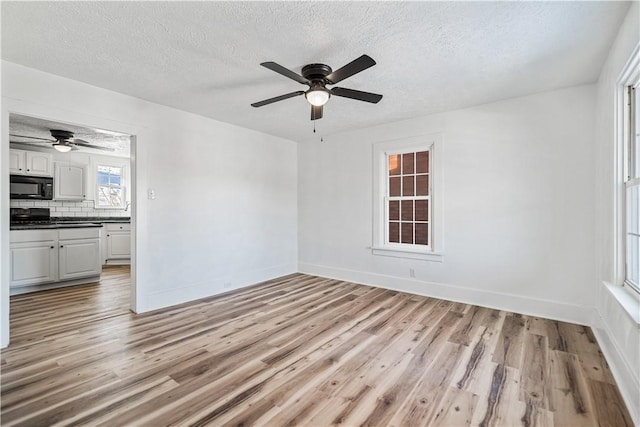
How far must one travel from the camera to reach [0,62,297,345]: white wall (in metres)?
2.84

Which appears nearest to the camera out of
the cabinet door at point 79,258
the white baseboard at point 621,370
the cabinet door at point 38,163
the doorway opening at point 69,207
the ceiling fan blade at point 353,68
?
the white baseboard at point 621,370

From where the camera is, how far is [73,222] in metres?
5.95

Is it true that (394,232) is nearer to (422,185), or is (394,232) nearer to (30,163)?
(422,185)

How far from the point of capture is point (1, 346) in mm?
2561

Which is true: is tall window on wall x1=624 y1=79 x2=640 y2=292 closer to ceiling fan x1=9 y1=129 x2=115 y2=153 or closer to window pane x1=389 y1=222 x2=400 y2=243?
window pane x1=389 y1=222 x2=400 y2=243

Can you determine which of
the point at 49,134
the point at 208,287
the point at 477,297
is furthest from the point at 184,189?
the point at 477,297

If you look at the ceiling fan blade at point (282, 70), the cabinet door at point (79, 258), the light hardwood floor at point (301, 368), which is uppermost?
the ceiling fan blade at point (282, 70)

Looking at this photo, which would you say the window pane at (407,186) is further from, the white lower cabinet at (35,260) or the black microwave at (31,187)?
the black microwave at (31,187)

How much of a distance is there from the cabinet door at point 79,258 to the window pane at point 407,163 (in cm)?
522

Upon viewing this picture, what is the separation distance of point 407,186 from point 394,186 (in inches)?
8.6

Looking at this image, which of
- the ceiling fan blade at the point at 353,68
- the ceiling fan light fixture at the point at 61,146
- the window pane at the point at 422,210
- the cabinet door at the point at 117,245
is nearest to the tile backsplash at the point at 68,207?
the cabinet door at the point at 117,245

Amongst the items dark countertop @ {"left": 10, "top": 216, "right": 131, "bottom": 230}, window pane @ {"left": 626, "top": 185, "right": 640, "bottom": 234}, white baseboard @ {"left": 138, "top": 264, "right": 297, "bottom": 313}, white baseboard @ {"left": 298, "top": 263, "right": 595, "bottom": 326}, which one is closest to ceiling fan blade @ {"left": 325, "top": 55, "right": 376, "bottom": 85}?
window pane @ {"left": 626, "top": 185, "right": 640, "bottom": 234}

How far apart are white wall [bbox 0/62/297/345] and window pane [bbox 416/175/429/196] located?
7.87 ft

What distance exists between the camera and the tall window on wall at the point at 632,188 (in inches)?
83.4
